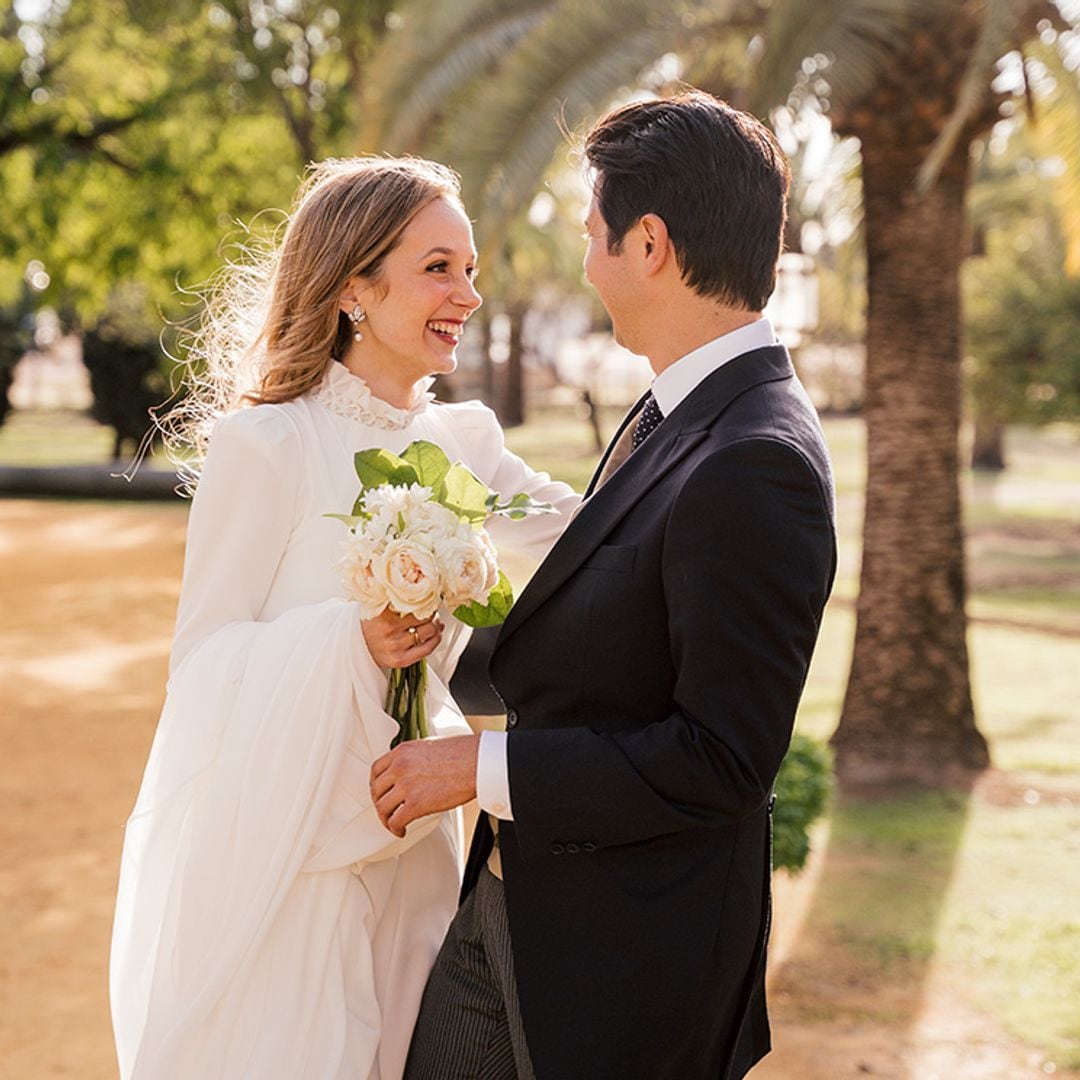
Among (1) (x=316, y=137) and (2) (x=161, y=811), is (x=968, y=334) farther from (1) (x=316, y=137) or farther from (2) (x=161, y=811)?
(2) (x=161, y=811)

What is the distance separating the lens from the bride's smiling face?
299 cm

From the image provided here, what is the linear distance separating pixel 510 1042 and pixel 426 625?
2.30ft

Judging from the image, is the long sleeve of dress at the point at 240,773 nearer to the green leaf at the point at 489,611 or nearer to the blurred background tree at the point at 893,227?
the green leaf at the point at 489,611

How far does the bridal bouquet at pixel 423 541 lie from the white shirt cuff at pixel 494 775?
249 millimetres

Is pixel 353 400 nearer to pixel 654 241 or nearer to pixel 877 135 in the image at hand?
pixel 654 241

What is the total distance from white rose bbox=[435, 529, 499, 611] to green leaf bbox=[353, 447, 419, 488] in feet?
0.54

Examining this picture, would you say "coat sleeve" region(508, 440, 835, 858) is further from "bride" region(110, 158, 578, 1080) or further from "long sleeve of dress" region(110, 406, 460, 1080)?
"long sleeve of dress" region(110, 406, 460, 1080)

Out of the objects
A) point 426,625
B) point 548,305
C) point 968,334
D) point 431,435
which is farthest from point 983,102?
point 548,305

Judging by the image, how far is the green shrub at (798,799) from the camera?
21.1ft

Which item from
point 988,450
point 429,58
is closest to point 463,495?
point 429,58

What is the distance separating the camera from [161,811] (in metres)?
2.86

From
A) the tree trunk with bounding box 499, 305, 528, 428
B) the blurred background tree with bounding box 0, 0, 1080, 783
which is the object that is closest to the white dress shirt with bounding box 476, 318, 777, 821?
the blurred background tree with bounding box 0, 0, 1080, 783

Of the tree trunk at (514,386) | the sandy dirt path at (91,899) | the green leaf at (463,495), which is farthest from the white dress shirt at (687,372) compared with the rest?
the tree trunk at (514,386)

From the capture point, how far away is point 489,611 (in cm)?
249
